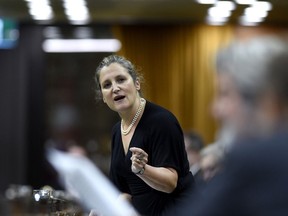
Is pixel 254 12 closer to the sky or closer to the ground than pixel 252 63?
closer to the ground

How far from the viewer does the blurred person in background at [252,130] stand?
1.12m

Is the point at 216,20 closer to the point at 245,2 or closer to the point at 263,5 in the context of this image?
the point at 263,5

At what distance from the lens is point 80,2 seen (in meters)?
9.15

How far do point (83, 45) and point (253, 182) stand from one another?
32.7 feet

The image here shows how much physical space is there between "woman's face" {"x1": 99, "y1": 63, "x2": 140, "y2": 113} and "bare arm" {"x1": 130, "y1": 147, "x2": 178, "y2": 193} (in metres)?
0.43

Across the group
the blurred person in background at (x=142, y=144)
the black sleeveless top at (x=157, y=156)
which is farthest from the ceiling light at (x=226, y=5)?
the black sleeveless top at (x=157, y=156)

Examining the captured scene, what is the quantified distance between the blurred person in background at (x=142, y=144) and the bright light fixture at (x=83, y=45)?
7.86 metres

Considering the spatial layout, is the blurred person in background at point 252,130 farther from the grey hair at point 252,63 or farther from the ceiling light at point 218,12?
the ceiling light at point 218,12

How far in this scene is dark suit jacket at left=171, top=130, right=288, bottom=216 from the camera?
3.68 ft

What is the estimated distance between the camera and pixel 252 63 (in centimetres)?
119

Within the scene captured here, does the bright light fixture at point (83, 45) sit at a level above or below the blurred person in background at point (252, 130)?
below

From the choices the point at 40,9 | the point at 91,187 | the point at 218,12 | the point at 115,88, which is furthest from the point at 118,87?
the point at 218,12

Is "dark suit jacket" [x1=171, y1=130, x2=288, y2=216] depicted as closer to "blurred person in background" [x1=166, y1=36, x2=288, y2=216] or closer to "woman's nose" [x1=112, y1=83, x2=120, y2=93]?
"blurred person in background" [x1=166, y1=36, x2=288, y2=216]

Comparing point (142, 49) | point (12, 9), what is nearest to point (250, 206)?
point (12, 9)
